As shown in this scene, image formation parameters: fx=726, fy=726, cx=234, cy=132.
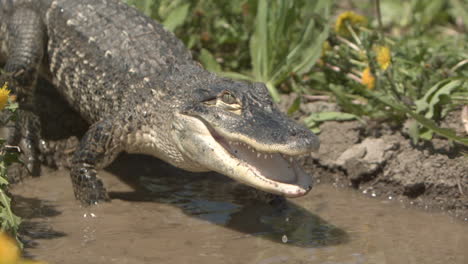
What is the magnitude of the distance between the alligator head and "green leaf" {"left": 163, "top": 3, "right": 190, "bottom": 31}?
146cm

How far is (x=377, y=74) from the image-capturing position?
554cm

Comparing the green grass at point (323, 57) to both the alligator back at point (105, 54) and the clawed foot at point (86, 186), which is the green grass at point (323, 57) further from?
the clawed foot at point (86, 186)

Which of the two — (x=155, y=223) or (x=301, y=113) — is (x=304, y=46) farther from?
(x=155, y=223)

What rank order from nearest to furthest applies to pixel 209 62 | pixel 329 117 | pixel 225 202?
1. pixel 225 202
2. pixel 329 117
3. pixel 209 62

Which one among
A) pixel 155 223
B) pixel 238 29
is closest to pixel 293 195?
pixel 155 223

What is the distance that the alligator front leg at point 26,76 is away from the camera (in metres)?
5.16

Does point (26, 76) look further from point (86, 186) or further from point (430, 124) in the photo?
point (430, 124)

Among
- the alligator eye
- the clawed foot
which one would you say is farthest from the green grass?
the clawed foot

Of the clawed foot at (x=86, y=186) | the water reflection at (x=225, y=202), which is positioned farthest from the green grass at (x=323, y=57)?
the clawed foot at (x=86, y=186)

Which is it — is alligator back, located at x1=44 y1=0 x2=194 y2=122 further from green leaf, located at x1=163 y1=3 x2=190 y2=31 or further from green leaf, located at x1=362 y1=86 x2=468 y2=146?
green leaf, located at x1=362 y1=86 x2=468 y2=146

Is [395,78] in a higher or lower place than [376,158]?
higher

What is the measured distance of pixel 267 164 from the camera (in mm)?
4059

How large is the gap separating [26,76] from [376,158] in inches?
99.8

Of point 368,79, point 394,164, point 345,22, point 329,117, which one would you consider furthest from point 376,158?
point 345,22
